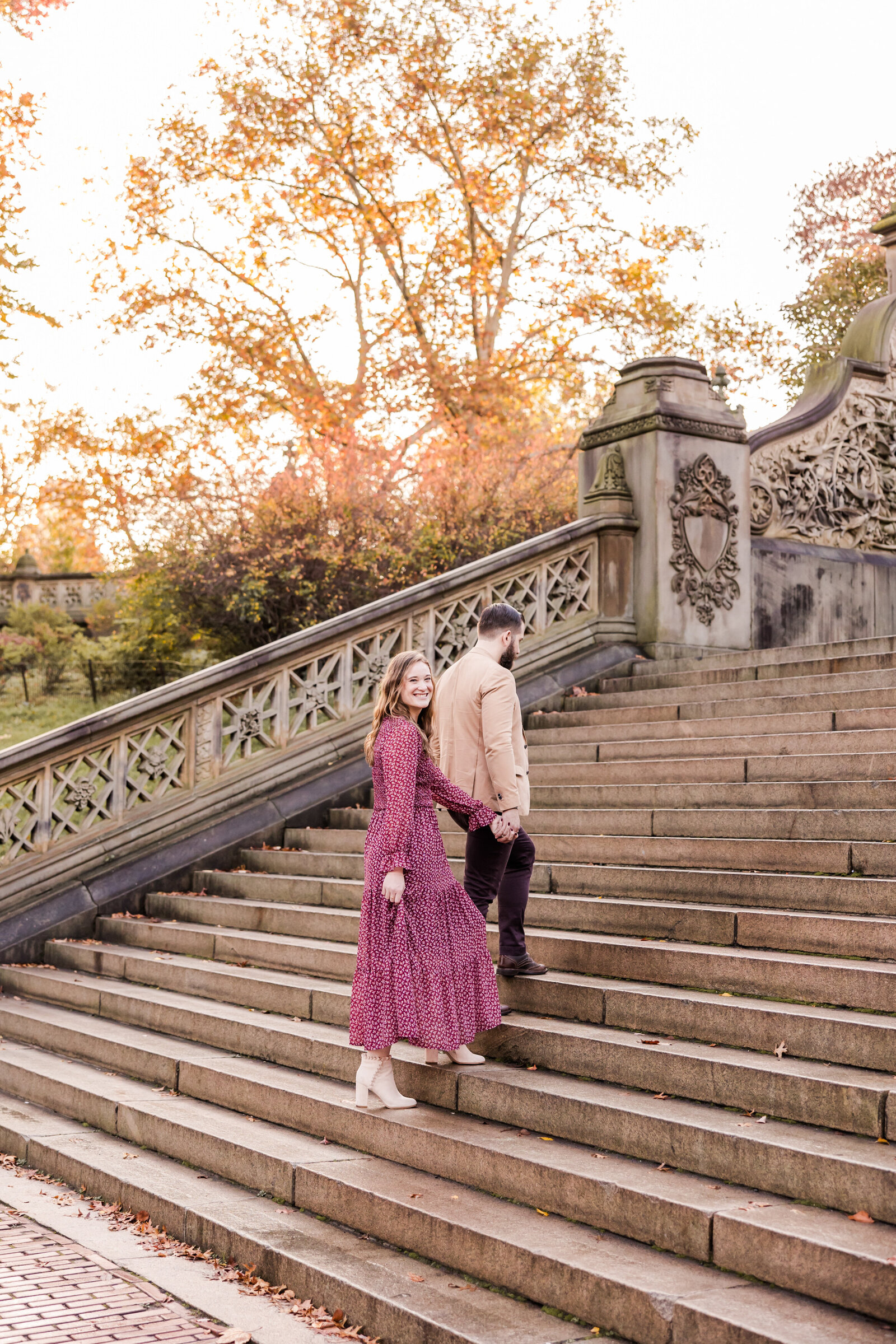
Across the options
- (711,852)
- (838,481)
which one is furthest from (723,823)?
(838,481)

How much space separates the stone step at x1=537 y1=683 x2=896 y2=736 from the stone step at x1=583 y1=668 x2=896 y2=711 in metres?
0.02

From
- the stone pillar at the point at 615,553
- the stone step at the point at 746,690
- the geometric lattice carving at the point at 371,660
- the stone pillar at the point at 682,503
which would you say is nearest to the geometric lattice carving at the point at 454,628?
the geometric lattice carving at the point at 371,660

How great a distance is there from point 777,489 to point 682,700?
11.6 ft

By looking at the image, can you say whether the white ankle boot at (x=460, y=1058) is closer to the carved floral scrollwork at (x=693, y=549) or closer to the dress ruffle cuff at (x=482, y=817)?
the dress ruffle cuff at (x=482, y=817)

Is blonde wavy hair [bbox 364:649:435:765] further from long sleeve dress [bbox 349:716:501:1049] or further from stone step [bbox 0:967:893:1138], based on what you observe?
stone step [bbox 0:967:893:1138]

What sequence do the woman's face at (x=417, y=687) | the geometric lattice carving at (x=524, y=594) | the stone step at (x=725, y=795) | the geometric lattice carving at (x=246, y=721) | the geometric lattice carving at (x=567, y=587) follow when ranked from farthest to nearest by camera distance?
the geometric lattice carving at (x=567, y=587) → the geometric lattice carving at (x=524, y=594) → the geometric lattice carving at (x=246, y=721) → the stone step at (x=725, y=795) → the woman's face at (x=417, y=687)

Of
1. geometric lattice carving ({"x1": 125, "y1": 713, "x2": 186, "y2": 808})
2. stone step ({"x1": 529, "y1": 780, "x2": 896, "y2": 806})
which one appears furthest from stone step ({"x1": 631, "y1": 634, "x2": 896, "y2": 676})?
geometric lattice carving ({"x1": 125, "y1": 713, "x2": 186, "y2": 808})

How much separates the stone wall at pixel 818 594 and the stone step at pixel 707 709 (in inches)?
105

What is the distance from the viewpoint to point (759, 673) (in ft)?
31.8

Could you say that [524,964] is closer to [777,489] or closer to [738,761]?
[738,761]

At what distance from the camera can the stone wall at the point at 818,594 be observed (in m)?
12.5

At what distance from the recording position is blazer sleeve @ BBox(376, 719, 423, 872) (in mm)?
5262

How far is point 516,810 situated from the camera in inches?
223

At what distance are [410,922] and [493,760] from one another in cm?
81
